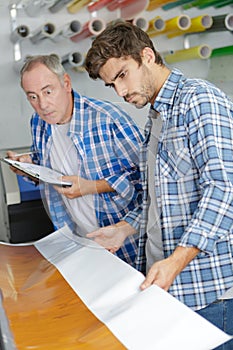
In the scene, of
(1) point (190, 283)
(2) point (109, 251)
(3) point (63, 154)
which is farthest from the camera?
(3) point (63, 154)

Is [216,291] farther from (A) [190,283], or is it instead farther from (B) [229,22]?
(B) [229,22]

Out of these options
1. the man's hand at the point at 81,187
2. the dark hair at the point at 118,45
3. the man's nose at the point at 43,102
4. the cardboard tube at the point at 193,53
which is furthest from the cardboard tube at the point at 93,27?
the dark hair at the point at 118,45

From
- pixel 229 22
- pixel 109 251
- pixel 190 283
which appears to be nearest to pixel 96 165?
pixel 109 251

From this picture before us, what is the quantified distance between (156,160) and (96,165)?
32cm

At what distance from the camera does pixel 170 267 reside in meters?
1.24

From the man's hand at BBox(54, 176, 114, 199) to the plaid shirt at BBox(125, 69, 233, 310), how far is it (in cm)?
29

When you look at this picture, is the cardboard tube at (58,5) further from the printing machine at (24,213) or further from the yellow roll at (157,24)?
the printing machine at (24,213)

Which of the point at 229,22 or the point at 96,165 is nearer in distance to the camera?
the point at 96,165

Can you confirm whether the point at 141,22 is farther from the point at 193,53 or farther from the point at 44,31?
the point at 44,31

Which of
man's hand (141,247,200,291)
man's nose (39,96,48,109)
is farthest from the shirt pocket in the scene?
man's nose (39,96,48,109)

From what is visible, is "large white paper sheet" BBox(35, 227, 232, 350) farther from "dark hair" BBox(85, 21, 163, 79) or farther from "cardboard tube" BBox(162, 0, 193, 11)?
"cardboard tube" BBox(162, 0, 193, 11)

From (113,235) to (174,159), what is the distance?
1.26 feet

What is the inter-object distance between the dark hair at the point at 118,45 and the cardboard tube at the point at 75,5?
5.12 ft

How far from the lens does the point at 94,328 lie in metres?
1.24
